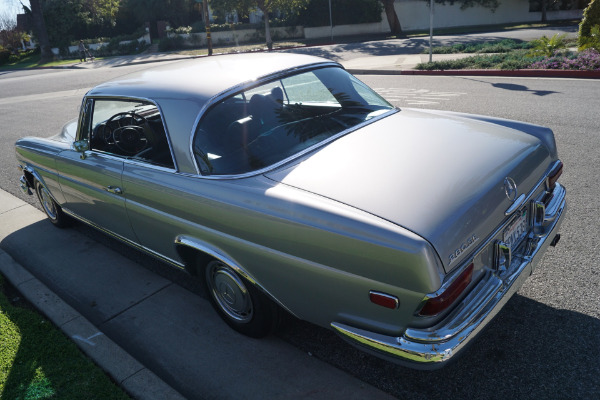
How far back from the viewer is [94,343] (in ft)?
10.8

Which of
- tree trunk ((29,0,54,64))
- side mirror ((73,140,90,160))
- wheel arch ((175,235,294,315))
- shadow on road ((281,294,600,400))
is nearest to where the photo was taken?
shadow on road ((281,294,600,400))

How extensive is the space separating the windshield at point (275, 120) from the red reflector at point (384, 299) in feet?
3.53

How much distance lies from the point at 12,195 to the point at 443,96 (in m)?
8.44

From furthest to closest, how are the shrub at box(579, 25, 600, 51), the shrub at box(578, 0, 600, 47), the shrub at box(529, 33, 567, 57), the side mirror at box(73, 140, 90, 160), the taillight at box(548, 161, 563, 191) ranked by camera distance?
1. the shrub at box(529, 33, 567, 57)
2. the shrub at box(578, 0, 600, 47)
3. the shrub at box(579, 25, 600, 51)
4. the side mirror at box(73, 140, 90, 160)
5. the taillight at box(548, 161, 563, 191)

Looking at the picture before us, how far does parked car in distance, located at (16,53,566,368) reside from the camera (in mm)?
2217

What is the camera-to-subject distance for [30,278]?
14.0 ft

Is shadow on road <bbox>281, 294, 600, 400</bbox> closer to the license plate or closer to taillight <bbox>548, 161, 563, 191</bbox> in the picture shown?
the license plate

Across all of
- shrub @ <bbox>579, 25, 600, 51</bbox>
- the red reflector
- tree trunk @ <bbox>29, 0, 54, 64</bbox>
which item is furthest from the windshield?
tree trunk @ <bbox>29, 0, 54, 64</bbox>

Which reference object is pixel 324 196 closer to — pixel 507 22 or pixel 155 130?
pixel 155 130

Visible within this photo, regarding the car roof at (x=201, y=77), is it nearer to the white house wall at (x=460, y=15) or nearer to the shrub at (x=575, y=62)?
the shrub at (x=575, y=62)

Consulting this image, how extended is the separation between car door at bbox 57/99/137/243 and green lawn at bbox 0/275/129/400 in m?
0.92

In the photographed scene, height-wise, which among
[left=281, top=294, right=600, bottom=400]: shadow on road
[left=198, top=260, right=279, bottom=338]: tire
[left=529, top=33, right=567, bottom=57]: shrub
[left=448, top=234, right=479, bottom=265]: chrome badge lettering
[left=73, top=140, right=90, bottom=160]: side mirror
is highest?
[left=529, top=33, right=567, bottom=57]: shrub

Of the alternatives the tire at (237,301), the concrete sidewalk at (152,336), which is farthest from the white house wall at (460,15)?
the tire at (237,301)

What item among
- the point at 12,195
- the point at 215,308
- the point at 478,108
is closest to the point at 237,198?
the point at 215,308
